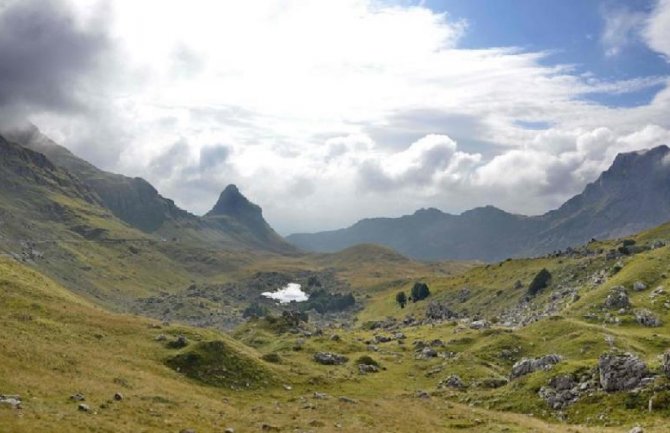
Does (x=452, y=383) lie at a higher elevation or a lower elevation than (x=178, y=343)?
lower

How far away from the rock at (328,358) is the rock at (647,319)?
1971 inches

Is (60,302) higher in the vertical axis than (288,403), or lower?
higher

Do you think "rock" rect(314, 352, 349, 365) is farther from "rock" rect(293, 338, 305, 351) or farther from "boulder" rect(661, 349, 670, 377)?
"boulder" rect(661, 349, 670, 377)

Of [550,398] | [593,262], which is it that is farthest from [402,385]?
[593,262]

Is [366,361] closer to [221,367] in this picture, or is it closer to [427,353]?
[427,353]

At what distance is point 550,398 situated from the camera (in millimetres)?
57844

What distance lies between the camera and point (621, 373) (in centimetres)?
5316

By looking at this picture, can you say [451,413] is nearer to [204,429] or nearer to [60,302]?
[204,429]

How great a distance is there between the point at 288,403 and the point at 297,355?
101 ft

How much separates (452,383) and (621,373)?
90.4 feet

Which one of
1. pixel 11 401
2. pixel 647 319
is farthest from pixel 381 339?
pixel 11 401

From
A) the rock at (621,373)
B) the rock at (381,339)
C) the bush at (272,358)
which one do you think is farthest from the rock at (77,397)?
the rock at (381,339)

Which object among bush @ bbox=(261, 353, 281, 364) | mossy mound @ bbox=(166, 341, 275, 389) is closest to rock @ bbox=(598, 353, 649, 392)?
mossy mound @ bbox=(166, 341, 275, 389)

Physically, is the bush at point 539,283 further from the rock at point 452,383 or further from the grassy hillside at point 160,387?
the rock at point 452,383
